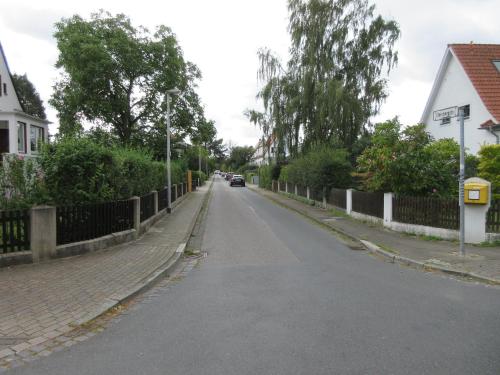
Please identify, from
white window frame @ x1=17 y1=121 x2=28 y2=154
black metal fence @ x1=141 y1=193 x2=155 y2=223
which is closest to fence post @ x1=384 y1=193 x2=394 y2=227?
black metal fence @ x1=141 y1=193 x2=155 y2=223

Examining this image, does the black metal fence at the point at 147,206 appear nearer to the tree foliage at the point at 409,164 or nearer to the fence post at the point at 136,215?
the fence post at the point at 136,215

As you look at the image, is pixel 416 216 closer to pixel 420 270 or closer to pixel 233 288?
pixel 420 270

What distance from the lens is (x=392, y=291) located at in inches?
242

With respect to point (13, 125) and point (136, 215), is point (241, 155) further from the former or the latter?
point (136, 215)

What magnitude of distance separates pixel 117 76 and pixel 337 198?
23504 mm

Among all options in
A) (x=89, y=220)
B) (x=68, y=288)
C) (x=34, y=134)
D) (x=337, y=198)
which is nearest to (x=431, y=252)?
(x=68, y=288)

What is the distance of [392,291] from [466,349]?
2194 millimetres

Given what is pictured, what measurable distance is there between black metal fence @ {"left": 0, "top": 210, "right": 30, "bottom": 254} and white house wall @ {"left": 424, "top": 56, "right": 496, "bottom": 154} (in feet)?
54.1

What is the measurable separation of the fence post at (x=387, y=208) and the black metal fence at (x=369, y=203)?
474 millimetres

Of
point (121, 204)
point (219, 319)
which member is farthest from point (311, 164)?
point (219, 319)

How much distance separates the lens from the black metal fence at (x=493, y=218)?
9836mm

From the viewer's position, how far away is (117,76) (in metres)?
33.7

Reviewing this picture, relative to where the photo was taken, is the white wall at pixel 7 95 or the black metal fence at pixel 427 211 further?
the white wall at pixel 7 95

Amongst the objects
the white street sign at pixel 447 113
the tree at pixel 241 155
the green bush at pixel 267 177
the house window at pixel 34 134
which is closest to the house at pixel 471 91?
the white street sign at pixel 447 113
